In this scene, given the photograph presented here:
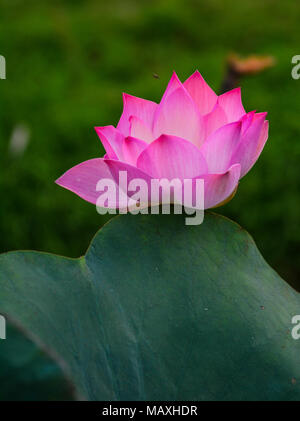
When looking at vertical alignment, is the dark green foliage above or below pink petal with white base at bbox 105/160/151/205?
below

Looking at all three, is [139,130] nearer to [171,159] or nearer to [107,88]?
[171,159]

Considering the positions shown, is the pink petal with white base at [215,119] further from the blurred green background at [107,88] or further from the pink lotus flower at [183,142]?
the blurred green background at [107,88]

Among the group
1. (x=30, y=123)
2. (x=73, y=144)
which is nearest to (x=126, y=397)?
(x=73, y=144)

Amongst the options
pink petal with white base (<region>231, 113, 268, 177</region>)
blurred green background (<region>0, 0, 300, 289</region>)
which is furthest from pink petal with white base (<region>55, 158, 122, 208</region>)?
blurred green background (<region>0, 0, 300, 289</region>)

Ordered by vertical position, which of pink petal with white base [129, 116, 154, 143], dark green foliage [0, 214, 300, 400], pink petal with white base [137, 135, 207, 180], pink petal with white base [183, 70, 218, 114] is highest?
pink petal with white base [183, 70, 218, 114]

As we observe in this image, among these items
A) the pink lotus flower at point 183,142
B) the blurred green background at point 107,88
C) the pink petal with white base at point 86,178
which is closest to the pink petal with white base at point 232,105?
the pink lotus flower at point 183,142

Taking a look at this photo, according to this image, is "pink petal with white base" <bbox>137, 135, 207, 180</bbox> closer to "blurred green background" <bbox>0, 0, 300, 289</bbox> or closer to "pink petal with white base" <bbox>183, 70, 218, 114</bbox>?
"pink petal with white base" <bbox>183, 70, 218, 114</bbox>
